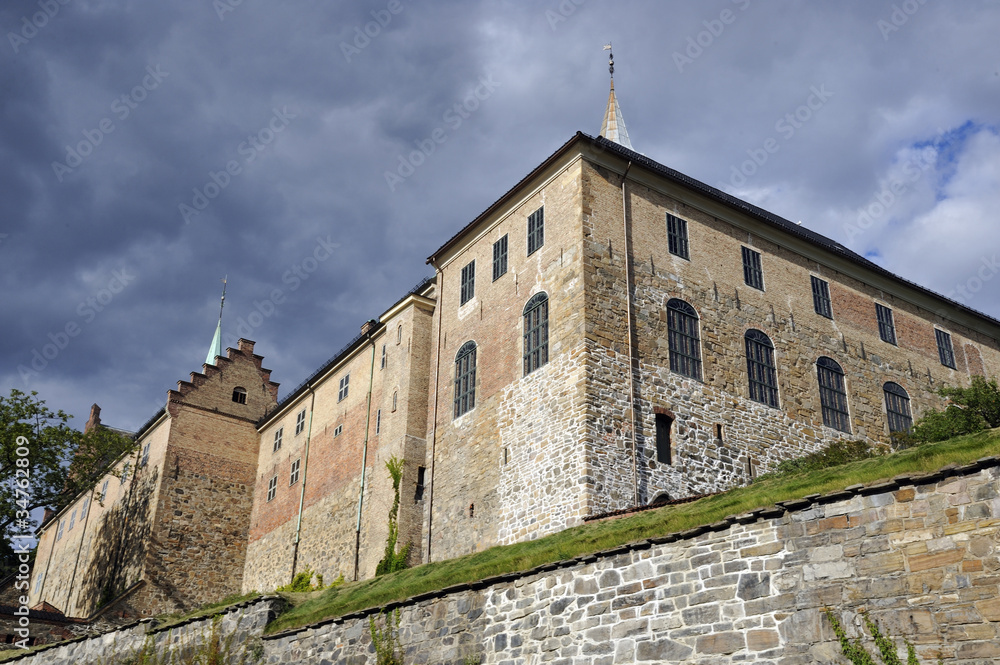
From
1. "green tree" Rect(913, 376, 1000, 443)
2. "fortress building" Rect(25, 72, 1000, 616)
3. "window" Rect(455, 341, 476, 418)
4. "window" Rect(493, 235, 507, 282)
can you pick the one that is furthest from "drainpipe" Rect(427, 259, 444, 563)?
"green tree" Rect(913, 376, 1000, 443)

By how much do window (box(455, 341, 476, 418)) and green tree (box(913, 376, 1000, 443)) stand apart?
12492mm

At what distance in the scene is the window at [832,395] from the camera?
2839 cm

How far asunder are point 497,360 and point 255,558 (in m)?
18.9

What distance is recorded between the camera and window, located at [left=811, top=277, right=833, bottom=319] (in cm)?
2998

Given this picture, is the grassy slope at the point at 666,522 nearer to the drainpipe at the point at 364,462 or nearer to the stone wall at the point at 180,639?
the stone wall at the point at 180,639

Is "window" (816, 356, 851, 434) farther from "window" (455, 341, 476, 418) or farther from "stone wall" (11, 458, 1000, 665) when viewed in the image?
"stone wall" (11, 458, 1000, 665)

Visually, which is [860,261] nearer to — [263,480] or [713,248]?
[713,248]

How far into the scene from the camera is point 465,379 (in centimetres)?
2867

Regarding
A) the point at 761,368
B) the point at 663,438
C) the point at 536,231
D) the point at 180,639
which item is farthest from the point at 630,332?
the point at 180,639

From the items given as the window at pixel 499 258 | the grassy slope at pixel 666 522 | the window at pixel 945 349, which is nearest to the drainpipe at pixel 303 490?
the window at pixel 499 258

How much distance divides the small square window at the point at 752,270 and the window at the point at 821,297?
243cm

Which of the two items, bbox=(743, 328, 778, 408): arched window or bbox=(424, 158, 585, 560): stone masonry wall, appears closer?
bbox=(424, 158, 585, 560): stone masonry wall

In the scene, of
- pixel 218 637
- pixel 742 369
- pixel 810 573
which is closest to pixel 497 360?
pixel 742 369

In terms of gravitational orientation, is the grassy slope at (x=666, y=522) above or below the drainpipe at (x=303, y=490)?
below
